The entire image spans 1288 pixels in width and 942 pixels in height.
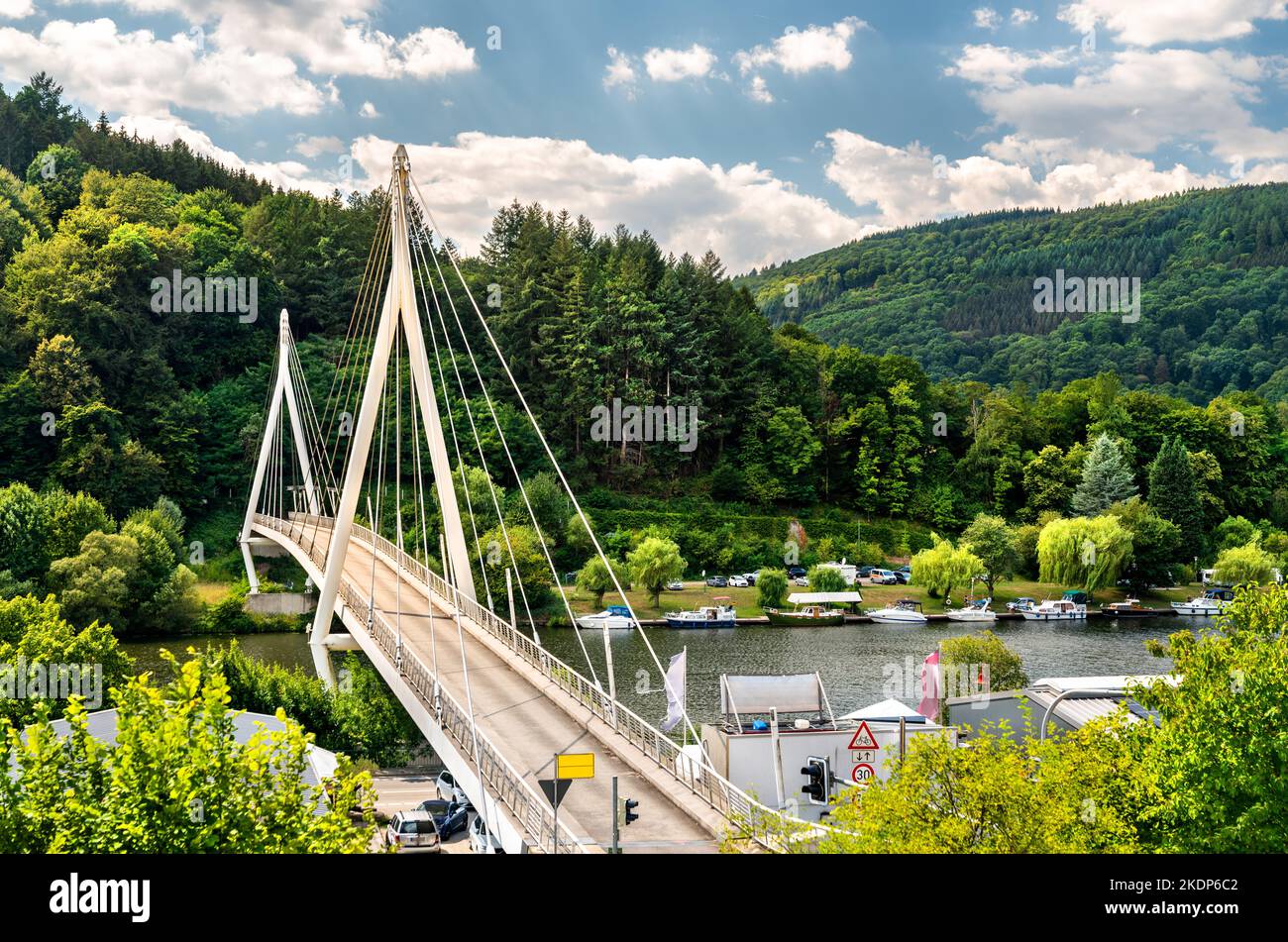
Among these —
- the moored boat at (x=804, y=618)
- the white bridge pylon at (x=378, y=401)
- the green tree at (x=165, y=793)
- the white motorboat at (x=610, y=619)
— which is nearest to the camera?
the green tree at (x=165, y=793)

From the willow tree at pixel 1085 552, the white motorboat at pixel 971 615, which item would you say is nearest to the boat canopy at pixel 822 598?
the white motorboat at pixel 971 615

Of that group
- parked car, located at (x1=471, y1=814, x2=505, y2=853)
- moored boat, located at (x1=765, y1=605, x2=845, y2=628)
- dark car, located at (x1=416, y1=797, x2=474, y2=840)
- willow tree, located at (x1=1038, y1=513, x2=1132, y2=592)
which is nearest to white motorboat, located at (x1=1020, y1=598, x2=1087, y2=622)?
willow tree, located at (x1=1038, y1=513, x2=1132, y2=592)

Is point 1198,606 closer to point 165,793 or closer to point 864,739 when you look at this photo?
point 864,739

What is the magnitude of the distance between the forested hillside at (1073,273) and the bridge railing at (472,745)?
95.3 meters

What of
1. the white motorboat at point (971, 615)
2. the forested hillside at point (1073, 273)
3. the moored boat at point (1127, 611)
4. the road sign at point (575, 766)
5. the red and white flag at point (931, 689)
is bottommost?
the moored boat at point (1127, 611)

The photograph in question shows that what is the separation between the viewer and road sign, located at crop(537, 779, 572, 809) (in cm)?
1186

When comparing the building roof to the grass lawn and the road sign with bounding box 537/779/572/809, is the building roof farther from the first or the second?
the grass lawn

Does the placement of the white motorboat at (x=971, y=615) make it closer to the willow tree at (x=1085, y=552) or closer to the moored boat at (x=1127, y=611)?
the moored boat at (x=1127, y=611)

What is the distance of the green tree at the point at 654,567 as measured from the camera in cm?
5131

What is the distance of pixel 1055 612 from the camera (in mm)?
52406

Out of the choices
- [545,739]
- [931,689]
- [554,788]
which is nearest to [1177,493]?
[931,689]

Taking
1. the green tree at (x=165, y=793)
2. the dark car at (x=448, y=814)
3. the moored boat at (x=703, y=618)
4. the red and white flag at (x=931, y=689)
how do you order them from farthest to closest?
the moored boat at (x=703, y=618)
the red and white flag at (x=931, y=689)
the dark car at (x=448, y=814)
the green tree at (x=165, y=793)
